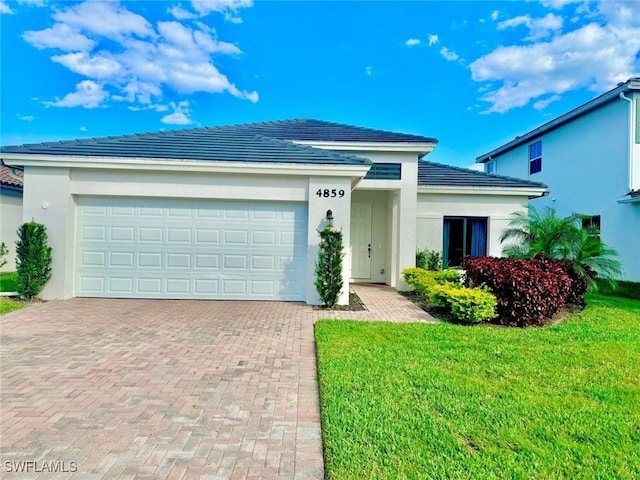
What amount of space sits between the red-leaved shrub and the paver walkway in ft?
14.5

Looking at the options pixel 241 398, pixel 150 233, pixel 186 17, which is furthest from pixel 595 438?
pixel 186 17

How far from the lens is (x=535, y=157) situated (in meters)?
19.2

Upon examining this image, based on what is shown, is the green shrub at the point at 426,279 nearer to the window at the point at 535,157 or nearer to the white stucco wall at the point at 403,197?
the white stucco wall at the point at 403,197

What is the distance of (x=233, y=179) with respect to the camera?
9.93 meters

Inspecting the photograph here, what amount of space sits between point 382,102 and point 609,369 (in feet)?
52.0

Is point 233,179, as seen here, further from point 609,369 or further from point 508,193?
point 508,193

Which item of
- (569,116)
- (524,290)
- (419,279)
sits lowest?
(419,279)

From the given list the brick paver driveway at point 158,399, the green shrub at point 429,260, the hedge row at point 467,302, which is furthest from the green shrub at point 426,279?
the brick paver driveway at point 158,399

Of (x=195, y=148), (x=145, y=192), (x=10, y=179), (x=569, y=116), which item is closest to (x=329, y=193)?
(x=195, y=148)

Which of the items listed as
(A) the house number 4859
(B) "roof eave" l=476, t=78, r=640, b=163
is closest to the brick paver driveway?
(A) the house number 4859

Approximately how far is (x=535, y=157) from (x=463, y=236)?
8981 millimetres

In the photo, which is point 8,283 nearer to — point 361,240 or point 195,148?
point 195,148

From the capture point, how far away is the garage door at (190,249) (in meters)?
9.92

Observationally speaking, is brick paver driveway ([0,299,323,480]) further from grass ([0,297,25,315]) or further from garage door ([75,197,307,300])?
garage door ([75,197,307,300])
